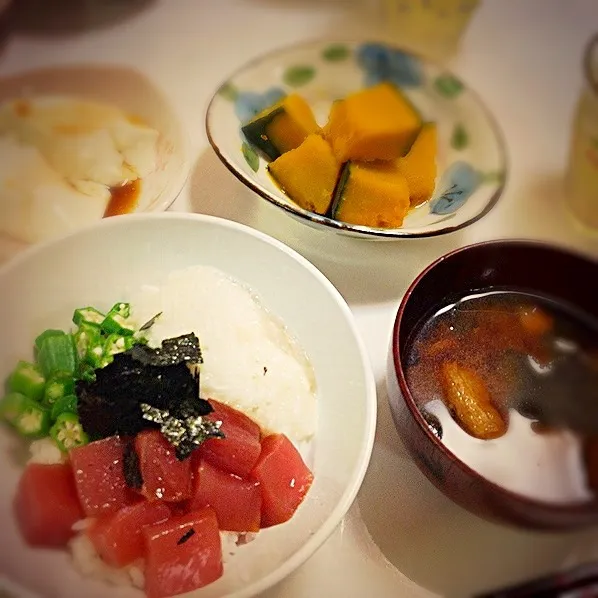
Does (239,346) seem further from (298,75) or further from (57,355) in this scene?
(298,75)

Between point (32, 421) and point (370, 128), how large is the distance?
1.33ft

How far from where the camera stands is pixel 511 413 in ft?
1.68

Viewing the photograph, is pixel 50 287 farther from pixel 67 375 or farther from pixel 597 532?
pixel 597 532

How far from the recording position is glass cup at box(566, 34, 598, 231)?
51 centimetres

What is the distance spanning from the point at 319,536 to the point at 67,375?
27cm

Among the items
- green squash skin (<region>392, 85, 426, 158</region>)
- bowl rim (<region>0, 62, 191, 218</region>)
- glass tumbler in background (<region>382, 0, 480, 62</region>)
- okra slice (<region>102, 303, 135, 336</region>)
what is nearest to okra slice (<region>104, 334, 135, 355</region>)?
okra slice (<region>102, 303, 135, 336</region>)

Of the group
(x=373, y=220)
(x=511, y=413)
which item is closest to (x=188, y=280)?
(x=373, y=220)

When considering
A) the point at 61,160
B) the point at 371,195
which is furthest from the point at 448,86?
the point at 61,160

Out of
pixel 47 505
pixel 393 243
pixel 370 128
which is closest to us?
pixel 47 505

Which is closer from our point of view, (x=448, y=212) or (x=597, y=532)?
(x=597, y=532)

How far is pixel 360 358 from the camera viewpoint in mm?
572

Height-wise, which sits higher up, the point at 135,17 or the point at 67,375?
the point at 135,17

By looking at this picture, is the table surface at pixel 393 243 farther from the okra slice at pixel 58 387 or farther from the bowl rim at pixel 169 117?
the okra slice at pixel 58 387

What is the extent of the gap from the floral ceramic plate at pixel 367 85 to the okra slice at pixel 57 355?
246mm
